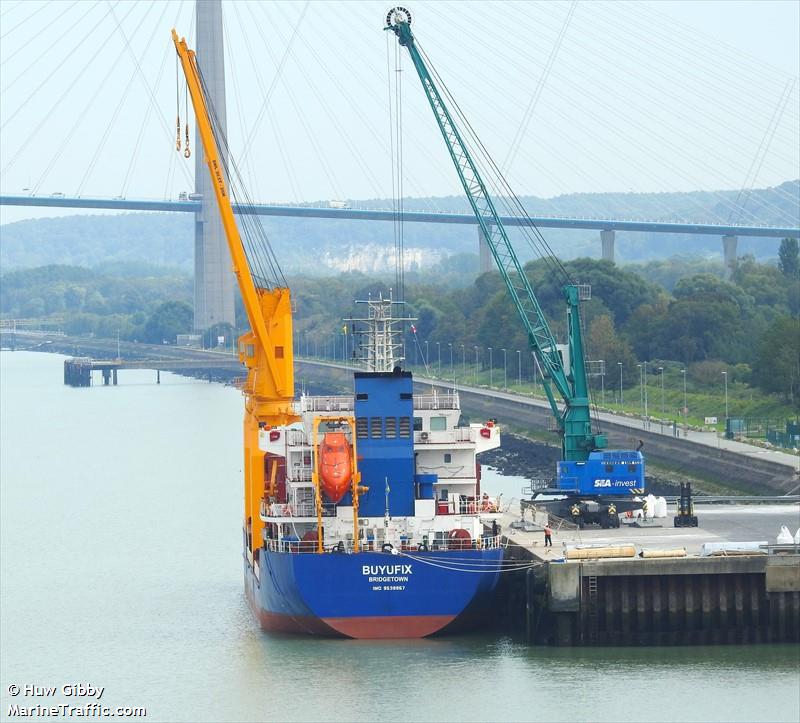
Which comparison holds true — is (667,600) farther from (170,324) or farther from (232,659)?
(170,324)

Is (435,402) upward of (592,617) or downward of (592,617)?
upward

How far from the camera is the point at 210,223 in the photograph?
164000 millimetres

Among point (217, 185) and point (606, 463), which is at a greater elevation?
point (217, 185)

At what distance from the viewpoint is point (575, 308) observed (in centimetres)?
5234

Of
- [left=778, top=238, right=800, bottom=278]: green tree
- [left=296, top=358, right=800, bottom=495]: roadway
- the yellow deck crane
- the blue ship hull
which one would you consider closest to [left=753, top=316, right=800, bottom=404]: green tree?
[left=296, top=358, right=800, bottom=495]: roadway

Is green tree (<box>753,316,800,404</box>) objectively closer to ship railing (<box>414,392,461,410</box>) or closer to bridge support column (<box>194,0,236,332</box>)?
ship railing (<box>414,392,461,410</box>)

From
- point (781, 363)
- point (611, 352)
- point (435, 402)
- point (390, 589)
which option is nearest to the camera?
point (390, 589)

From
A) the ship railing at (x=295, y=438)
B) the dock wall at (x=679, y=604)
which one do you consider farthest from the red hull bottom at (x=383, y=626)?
the ship railing at (x=295, y=438)

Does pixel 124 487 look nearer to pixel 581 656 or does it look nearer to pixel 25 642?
pixel 25 642

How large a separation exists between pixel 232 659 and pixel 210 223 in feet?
424

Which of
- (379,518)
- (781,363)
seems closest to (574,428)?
(379,518)

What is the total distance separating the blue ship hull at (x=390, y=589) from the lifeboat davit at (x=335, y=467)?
121 cm

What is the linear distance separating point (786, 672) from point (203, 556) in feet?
63.9

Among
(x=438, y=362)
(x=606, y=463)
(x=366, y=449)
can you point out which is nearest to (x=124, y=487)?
(x=606, y=463)
